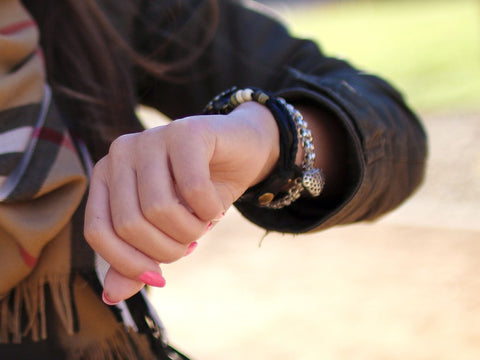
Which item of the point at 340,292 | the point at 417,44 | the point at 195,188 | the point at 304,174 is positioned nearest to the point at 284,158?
the point at 304,174

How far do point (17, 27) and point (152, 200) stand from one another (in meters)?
0.43

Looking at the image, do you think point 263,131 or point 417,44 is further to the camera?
point 417,44

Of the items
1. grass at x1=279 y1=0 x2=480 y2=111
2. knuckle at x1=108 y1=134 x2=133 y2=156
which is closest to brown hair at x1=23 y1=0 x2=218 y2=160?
knuckle at x1=108 y1=134 x2=133 y2=156

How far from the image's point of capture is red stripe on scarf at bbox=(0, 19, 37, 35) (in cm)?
74

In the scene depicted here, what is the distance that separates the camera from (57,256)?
67cm

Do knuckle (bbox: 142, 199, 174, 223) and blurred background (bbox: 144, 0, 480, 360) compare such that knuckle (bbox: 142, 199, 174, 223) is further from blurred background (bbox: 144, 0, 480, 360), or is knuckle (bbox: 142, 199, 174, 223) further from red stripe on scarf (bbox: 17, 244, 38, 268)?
blurred background (bbox: 144, 0, 480, 360)

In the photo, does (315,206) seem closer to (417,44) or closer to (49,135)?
(49,135)

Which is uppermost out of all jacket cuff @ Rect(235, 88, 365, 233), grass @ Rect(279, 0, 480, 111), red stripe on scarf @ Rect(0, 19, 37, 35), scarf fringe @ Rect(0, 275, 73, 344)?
red stripe on scarf @ Rect(0, 19, 37, 35)

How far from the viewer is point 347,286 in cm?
186

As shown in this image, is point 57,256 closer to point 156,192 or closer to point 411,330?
point 156,192

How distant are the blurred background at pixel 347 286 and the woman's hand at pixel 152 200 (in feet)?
1.98

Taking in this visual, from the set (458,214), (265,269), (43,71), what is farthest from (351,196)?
(458,214)

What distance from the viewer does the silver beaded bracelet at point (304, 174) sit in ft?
2.17

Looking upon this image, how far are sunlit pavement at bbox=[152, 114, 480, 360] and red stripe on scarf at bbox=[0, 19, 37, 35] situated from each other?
1.13 meters
